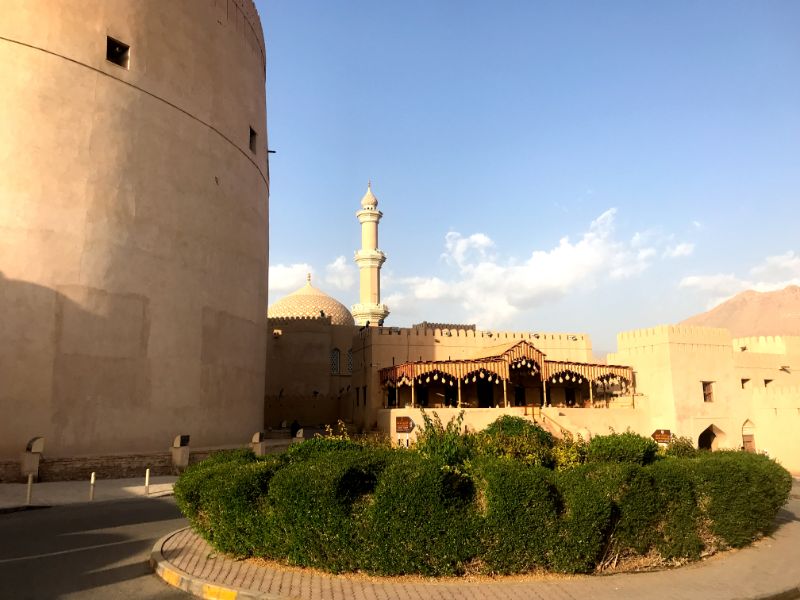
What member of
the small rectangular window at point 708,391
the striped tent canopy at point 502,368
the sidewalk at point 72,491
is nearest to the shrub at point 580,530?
the sidewalk at point 72,491

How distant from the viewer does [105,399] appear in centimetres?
1745

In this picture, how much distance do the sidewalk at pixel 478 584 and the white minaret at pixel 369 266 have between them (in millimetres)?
34717

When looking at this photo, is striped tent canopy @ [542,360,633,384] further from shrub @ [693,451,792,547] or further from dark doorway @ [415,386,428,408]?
shrub @ [693,451,792,547]

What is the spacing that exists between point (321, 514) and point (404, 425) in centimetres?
1676

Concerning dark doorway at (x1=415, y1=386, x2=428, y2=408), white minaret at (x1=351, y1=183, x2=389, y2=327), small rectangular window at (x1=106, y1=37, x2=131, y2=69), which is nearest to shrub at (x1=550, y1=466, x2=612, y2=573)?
small rectangular window at (x1=106, y1=37, x2=131, y2=69)

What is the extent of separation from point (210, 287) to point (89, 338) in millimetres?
4916

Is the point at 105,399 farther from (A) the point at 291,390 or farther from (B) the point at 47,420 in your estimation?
(A) the point at 291,390

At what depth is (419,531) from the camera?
680 centimetres

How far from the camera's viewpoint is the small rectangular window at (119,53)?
19.5 metres

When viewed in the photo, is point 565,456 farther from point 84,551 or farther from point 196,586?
point 84,551

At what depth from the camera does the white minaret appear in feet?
140

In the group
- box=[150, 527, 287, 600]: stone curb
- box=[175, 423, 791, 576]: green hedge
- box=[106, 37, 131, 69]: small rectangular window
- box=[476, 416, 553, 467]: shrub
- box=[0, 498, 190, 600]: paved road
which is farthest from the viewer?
box=[106, 37, 131, 69]: small rectangular window

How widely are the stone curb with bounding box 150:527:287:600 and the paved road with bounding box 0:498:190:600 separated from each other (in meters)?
0.10

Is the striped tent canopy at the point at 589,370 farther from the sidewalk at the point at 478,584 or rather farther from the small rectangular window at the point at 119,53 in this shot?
the small rectangular window at the point at 119,53
